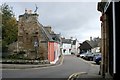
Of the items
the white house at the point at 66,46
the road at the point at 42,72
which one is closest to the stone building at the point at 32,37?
the road at the point at 42,72

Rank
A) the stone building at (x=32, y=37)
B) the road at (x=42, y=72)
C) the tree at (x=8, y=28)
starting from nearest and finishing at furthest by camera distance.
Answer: the road at (x=42, y=72) → the stone building at (x=32, y=37) → the tree at (x=8, y=28)

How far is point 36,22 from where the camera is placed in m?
52.5

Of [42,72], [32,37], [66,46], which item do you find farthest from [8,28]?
[66,46]

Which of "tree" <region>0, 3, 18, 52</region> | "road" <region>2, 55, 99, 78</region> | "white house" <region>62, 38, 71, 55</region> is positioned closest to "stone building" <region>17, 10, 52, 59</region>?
"tree" <region>0, 3, 18, 52</region>

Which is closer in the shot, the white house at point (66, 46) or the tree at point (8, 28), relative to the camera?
the tree at point (8, 28)

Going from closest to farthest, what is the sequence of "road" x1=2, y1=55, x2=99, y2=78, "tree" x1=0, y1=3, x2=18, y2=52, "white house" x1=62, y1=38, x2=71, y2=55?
"road" x1=2, y1=55, x2=99, y2=78
"tree" x1=0, y1=3, x2=18, y2=52
"white house" x1=62, y1=38, x2=71, y2=55

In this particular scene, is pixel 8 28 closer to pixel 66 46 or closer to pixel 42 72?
pixel 42 72

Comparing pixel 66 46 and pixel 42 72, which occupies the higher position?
pixel 66 46

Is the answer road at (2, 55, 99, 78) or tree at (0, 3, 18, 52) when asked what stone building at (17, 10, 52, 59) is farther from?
road at (2, 55, 99, 78)

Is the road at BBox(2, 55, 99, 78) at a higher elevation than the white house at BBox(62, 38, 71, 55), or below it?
below

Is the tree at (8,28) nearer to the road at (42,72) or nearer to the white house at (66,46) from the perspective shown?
the road at (42,72)

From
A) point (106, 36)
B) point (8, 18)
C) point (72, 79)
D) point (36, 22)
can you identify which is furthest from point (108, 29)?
point (8, 18)

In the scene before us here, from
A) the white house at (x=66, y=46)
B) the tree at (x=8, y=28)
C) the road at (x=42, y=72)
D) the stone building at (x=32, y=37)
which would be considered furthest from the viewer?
the white house at (x=66, y=46)

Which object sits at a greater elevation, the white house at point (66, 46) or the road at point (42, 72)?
the white house at point (66, 46)
